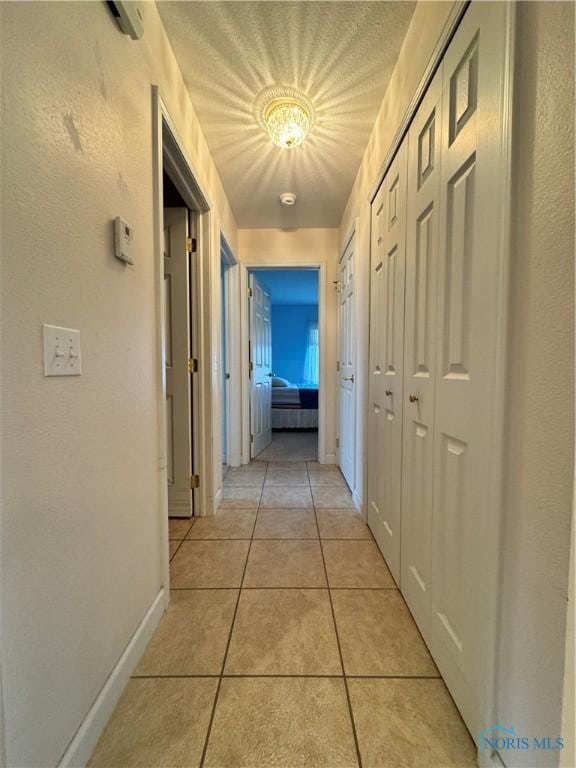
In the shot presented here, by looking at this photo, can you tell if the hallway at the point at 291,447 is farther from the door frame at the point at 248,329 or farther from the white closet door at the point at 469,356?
the white closet door at the point at 469,356

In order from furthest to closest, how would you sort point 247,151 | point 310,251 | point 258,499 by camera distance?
point 310,251 → point 258,499 → point 247,151

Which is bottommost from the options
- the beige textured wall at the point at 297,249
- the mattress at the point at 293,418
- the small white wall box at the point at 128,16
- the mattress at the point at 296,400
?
the mattress at the point at 293,418

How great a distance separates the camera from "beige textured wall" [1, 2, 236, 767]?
0.61m

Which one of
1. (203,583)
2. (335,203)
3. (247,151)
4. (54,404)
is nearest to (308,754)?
(203,583)

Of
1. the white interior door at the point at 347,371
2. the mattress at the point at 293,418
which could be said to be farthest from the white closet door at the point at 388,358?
the mattress at the point at 293,418

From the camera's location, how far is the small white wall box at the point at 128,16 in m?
0.90

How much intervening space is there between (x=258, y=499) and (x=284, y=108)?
97.7 inches

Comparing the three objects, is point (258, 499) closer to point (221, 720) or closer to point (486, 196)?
point (221, 720)

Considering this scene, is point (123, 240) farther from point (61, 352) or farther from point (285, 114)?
point (285, 114)

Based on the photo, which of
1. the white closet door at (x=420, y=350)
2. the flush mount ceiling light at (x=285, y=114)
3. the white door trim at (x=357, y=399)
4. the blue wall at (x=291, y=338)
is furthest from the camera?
the blue wall at (x=291, y=338)

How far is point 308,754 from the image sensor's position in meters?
0.80

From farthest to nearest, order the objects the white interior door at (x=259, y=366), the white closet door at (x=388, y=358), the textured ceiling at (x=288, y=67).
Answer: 1. the white interior door at (x=259, y=366)
2. the white closet door at (x=388, y=358)
3. the textured ceiling at (x=288, y=67)

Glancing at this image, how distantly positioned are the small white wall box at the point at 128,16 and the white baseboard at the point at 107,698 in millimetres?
1963

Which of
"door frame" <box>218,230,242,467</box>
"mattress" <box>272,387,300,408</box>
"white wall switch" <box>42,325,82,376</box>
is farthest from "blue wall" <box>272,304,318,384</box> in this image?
"white wall switch" <box>42,325,82,376</box>
